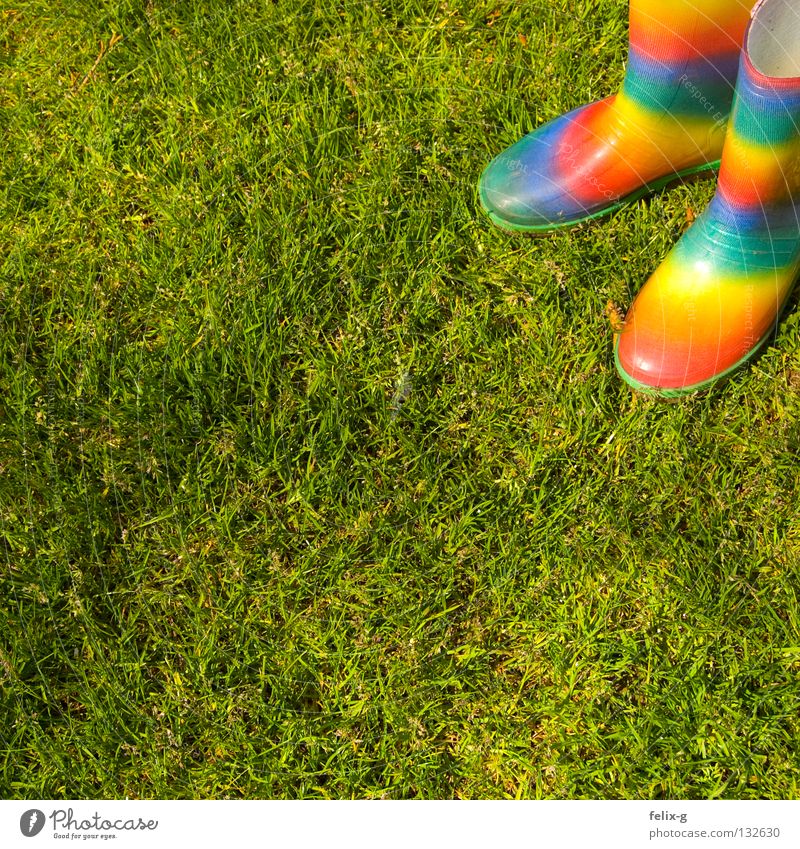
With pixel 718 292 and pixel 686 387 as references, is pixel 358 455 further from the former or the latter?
pixel 718 292

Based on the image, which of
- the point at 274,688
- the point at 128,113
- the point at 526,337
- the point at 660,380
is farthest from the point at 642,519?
the point at 128,113

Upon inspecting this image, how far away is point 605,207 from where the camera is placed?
2088 millimetres

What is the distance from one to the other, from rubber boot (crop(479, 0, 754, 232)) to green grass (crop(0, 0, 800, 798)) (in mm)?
64

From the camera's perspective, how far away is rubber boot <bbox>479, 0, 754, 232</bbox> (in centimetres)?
185

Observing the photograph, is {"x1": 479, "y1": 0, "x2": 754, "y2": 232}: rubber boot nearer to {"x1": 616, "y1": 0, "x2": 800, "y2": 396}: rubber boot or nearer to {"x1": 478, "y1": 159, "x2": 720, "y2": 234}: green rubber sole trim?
{"x1": 478, "y1": 159, "x2": 720, "y2": 234}: green rubber sole trim

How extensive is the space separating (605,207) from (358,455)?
2.62 feet

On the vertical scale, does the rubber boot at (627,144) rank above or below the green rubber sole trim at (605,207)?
above

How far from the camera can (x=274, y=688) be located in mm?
1798
